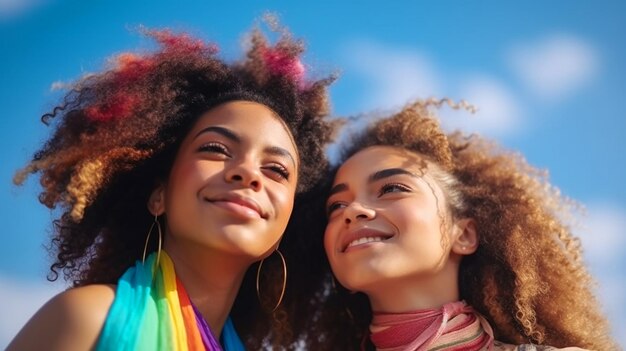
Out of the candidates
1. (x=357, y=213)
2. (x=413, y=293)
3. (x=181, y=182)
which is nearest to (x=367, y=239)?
(x=357, y=213)

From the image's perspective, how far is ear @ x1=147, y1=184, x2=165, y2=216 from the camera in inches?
188

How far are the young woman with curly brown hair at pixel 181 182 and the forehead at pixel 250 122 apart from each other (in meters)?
0.01

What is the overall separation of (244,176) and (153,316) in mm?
1011

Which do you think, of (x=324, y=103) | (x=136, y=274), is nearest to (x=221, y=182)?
(x=136, y=274)

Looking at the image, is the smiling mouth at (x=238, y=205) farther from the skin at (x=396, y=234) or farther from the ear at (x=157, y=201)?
the skin at (x=396, y=234)

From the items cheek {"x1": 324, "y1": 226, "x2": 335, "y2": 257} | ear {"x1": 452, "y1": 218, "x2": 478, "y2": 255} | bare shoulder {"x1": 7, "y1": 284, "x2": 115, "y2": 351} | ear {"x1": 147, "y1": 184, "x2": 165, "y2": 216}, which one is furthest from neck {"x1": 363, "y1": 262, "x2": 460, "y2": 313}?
bare shoulder {"x1": 7, "y1": 284, "x2": 115, "y2": 351}

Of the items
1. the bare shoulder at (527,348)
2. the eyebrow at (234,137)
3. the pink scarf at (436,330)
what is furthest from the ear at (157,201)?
the bare shoulder at (527,348)

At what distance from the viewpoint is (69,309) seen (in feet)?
12.5

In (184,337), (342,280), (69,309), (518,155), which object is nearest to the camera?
(69,309)

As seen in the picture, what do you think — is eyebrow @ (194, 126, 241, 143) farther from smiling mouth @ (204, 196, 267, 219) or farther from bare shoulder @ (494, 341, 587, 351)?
bare shoulder @ (494, 341, 587, 351)

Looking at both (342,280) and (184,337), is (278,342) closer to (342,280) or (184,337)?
(342,280)

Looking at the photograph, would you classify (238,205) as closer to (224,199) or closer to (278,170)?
(224,199)

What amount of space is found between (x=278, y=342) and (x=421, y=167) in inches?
64.5

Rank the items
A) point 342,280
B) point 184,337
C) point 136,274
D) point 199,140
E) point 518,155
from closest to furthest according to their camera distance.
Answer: point 184,337 → point 136,274 → point 199,140 → point 342,280 → point 518,155
